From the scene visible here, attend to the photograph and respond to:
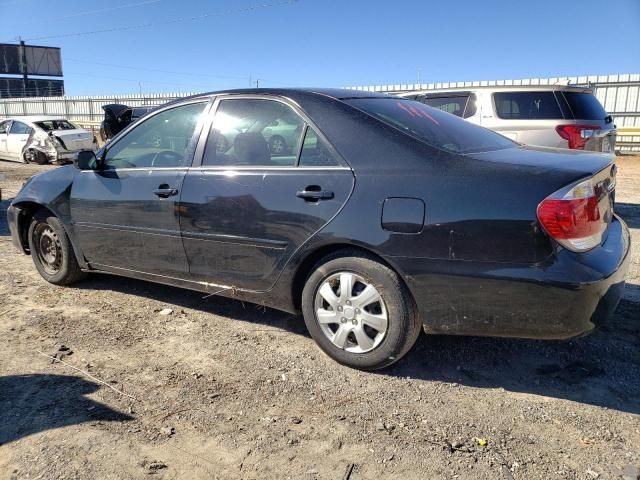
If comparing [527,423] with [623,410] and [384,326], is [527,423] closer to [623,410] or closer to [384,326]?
[623,410]

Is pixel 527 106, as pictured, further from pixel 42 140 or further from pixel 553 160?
pixel 42 140

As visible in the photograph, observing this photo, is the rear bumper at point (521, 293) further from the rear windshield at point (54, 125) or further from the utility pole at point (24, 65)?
the utility pole at point (24, 65)

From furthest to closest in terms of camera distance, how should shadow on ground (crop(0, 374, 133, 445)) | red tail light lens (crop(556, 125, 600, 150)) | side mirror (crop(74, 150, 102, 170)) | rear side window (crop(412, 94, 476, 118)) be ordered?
rear side window (crop(412, 94, 476, 118)) < red tail light lens (crop(556, 125, 600, 150)) < side mirror (crop(74, 150, 102, 170)) < shadow on ground (crop(0, 374, 133, 445))

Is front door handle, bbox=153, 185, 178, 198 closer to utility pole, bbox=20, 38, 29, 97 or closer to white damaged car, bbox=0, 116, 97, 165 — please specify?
white damaged car, bbox=0, 116, 97, 165

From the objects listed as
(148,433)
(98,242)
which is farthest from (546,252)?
(98,242)

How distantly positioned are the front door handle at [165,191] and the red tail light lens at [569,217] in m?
2.43

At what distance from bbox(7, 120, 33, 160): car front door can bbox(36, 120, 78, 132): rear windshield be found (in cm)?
41

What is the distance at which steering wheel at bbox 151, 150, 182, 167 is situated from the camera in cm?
395

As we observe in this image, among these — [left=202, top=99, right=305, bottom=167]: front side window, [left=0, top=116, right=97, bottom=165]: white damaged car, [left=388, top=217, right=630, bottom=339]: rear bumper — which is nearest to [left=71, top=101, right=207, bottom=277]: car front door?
[left=202, top=99, right=305, bottom=167]: front side window

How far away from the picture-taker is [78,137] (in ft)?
52.2

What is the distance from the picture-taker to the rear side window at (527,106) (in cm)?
749

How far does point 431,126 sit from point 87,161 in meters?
2.72

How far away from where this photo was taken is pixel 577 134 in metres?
7.19

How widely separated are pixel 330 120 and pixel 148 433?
80.1 inches
